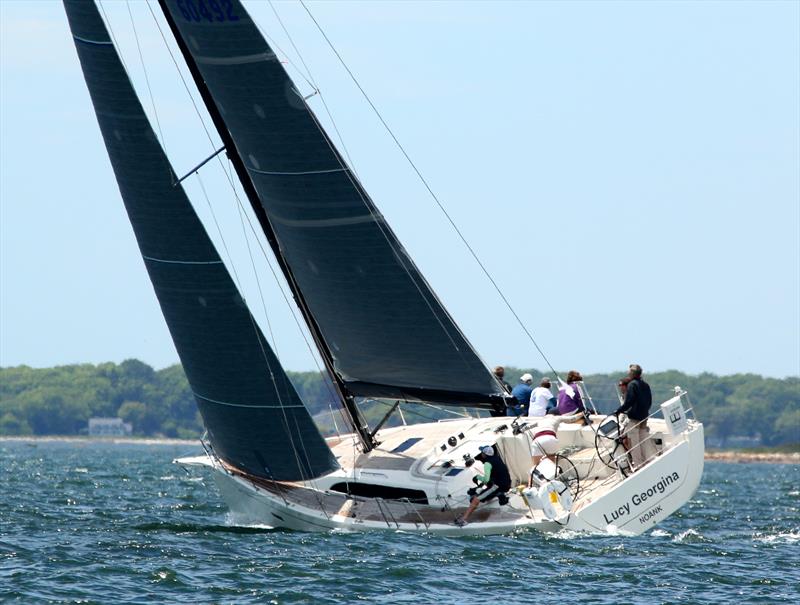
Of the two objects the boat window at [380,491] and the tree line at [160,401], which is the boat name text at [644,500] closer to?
the boat window at [380,491]

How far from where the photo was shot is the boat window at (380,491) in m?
19.7

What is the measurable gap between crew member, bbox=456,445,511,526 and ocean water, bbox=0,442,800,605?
474mm

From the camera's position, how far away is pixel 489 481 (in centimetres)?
1905

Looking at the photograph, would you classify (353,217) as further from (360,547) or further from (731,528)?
(731,528)

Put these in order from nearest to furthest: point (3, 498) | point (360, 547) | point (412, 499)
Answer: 1. point (360, 547)
2. point (412, 499)
3. point (3, 498)

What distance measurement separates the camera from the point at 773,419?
148000mm

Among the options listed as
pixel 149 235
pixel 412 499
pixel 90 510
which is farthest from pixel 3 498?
pixel 412 499

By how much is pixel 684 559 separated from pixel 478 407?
387 cm

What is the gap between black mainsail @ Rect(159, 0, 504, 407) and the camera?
65.6 feet

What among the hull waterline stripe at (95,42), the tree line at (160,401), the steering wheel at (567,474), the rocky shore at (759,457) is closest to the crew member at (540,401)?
the steering wheel at (567,474)

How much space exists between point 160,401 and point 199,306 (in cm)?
14316

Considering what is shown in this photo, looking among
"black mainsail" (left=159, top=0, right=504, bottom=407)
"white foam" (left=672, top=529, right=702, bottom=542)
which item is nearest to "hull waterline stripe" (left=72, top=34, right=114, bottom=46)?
"black mainsail" (left=159, top=0, right=504, bottom=407)

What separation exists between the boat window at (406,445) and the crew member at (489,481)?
7.09 feet

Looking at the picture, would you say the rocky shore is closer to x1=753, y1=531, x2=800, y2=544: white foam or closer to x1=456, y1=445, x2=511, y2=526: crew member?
x1=753, y1=531, x2=800, y2=544: white foam
